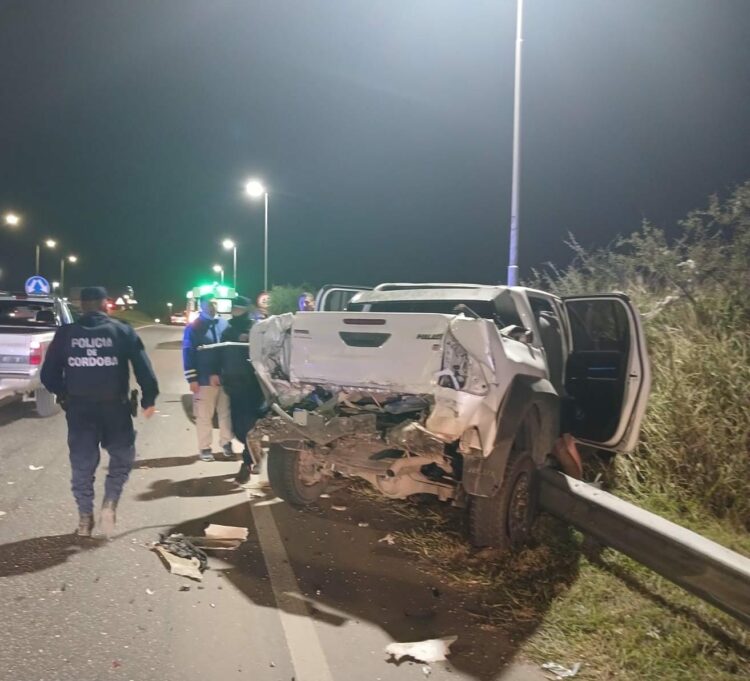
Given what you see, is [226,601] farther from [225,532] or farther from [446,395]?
[446,395]

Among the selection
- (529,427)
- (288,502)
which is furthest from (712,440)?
(288,502)

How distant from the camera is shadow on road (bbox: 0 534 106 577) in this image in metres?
4.21

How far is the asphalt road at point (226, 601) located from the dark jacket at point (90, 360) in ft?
3.58

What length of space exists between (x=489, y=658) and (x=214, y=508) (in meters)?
3.02

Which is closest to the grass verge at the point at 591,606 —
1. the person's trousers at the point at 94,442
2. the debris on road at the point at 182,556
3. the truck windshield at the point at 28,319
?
the debris on road at the point at 182,556

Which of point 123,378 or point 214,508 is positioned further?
point 214,508

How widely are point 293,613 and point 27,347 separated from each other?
6777mm

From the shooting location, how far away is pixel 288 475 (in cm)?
549

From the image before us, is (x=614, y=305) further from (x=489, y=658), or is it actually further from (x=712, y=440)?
(x=489, y=658)

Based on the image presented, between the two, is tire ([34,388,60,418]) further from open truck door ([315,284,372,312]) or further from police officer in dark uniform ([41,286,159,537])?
police officer in dark uniform ([41,286,159,537])

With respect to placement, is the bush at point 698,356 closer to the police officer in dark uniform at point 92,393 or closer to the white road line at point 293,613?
the white road line at point 293,613

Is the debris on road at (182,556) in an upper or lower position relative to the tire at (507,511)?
lower

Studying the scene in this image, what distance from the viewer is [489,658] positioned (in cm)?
337

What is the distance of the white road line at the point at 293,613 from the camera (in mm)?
3203
